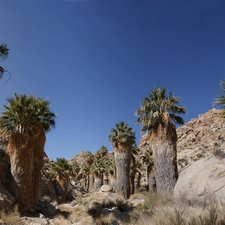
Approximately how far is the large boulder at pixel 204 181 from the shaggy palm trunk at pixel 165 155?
29.9 ft

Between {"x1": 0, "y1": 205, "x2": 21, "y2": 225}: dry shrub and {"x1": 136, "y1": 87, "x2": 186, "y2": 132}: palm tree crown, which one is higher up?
{"x1": 136, "y1": 87, "x2": 186, "y2": 132}: palm tree crown

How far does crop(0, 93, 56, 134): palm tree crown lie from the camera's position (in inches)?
718

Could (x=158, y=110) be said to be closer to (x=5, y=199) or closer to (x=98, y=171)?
(x=5, y=199)

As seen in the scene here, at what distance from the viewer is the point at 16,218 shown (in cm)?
1395

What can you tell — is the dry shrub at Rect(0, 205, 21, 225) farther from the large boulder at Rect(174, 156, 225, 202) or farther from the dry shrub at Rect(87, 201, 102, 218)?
the large boulder at Rect(174, 156, 225, 202)

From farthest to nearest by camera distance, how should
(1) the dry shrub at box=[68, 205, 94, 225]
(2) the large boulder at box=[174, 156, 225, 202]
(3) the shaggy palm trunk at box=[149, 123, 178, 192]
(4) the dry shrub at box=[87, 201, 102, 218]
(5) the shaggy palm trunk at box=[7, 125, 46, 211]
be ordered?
(4) the dry shrub at box=[87, 201, 102, 218], (3) the shaggy palm trunk at box=[149, 123, 178, 192], (5) the shaggy palm trunk at box=[7, 125, 46, 211], (1) the dry shrub at box=[68, 205, 94, 225], (2) the large boulder at box=[174, 156, 225, 202]

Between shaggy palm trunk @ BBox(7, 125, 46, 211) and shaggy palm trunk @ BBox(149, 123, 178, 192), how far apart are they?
10.5 m

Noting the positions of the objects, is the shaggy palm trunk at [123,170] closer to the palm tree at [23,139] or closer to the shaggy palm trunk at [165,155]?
the shaggy palm trunk at [165,155]

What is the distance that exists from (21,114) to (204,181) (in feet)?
48.8

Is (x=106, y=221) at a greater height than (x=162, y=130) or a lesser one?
lesser

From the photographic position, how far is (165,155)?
62.7 ft

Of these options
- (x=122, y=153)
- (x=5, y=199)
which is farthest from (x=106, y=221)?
(x=122, y=153)

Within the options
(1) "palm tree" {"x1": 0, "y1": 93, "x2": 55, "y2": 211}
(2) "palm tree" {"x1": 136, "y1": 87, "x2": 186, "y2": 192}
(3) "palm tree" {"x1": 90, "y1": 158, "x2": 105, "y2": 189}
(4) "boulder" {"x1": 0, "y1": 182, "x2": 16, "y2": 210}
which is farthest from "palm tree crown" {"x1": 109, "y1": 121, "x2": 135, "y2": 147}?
(3) "palm tree" {"x1": 90, "y1": 158, "x2": 105, "y2": 189}

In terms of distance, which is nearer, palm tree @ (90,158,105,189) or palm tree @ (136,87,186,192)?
palm tree @ (136,87,186,192)
